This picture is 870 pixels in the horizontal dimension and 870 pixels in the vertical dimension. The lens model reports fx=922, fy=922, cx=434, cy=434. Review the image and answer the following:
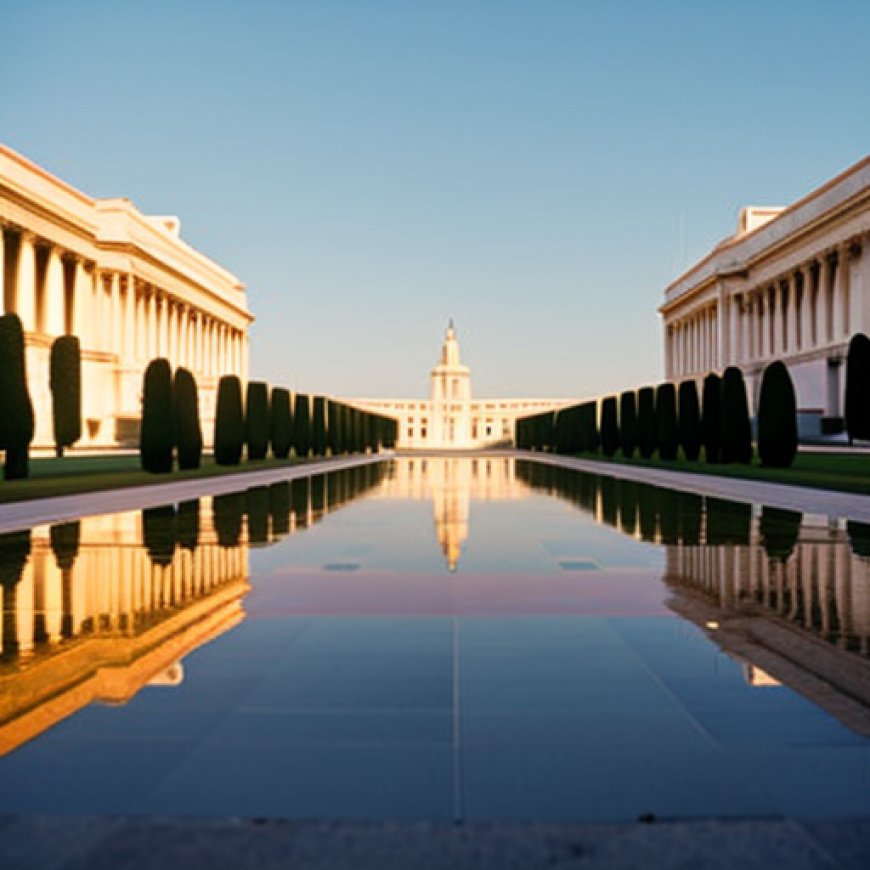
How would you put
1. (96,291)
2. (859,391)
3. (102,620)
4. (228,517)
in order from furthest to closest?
1. (96,291)
2. (859,391)
3. (228,517)
4. (102,620)

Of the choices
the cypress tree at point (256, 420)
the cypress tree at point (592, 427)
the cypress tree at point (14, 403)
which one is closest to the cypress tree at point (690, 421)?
the cypress tree at point (592, 427)

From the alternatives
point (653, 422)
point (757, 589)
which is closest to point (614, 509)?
point (757, 589)

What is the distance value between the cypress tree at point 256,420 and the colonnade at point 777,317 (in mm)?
41005

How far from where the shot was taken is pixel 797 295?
72.4 m

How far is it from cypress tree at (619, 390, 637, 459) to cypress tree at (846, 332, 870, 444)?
17.8 m

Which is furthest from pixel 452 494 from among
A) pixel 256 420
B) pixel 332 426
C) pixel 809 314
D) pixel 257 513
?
pixel 809 314

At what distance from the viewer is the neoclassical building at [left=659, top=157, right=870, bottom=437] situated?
60.4 m

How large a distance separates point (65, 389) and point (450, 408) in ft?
433

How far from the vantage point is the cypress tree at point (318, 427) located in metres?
51.0

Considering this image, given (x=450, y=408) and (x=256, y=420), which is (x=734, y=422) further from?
(x=450, y=408)

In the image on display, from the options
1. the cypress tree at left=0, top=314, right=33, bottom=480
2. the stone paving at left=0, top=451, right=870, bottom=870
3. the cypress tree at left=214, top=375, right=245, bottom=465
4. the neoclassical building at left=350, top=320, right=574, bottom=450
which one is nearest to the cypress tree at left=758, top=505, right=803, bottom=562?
the stone paving at left=0, top=451, right=870, bottom=870

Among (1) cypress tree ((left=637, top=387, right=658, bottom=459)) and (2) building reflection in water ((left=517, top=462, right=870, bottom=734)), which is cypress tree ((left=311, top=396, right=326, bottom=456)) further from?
(2) building reflection in water ((left=517, top=462, right=870, bottom=734))

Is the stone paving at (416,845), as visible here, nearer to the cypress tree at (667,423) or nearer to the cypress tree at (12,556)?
the cypress tree at (12,556)

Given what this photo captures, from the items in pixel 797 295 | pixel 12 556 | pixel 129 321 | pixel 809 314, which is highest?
pixel 797 295
